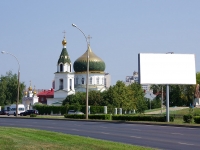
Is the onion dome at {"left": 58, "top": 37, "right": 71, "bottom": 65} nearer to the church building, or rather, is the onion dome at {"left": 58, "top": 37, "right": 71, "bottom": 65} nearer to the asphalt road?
the church building

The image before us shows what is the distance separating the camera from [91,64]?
9875 cm

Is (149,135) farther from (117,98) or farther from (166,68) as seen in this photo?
(117,98)

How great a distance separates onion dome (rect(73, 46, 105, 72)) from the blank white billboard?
195 feet

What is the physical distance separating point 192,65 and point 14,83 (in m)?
84.4

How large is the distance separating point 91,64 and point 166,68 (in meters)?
60.0

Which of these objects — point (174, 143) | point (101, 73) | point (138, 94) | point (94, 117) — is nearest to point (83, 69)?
point (101, 73)

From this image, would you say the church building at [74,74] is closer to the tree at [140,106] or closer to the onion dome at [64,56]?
the onion dome at [64,56]

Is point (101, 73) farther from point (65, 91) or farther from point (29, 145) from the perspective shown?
point (29, 145)

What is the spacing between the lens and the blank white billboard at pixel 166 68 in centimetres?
3878

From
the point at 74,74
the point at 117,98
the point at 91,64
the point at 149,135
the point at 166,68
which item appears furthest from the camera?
the point at 74,74

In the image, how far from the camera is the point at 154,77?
39125mm

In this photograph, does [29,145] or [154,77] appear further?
[154,77]

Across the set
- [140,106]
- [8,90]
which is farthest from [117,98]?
[8,90]

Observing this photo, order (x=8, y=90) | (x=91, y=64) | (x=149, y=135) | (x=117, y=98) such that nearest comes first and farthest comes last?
(x=149, y=135)
(x=117, y=98)
(x=91, y=64)
(x=8, y=90)
